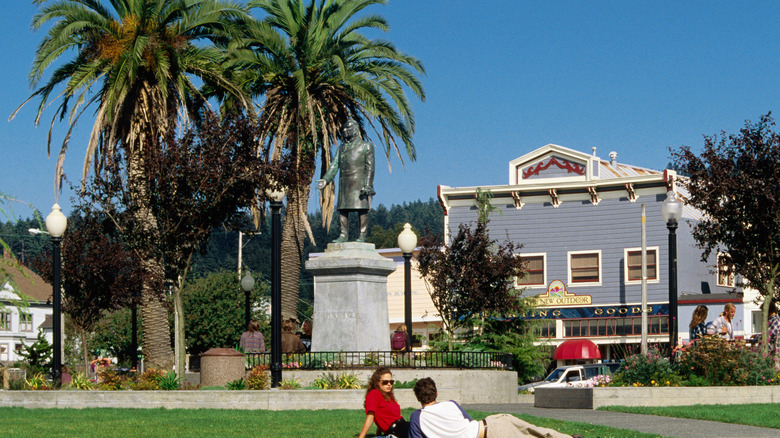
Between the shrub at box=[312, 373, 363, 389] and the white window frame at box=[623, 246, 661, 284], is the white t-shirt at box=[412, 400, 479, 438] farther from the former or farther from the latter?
the white window frame at box=[623, 246, 661, 284]

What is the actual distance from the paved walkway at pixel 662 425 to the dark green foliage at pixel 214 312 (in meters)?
47.7

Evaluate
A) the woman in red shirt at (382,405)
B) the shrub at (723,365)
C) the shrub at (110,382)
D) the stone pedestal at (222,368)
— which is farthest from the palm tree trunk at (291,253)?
the woman in red shirt at (382,405)

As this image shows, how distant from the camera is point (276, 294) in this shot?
18.8m

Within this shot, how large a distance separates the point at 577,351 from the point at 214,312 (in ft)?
100

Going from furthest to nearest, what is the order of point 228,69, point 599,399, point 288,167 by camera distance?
point 228,69
point 288,167
point 599,399

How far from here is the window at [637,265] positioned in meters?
46.3

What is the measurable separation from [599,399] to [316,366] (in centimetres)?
559

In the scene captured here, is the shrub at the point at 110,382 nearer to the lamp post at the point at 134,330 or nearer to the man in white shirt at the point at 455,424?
the lamp post at the point at 134,330

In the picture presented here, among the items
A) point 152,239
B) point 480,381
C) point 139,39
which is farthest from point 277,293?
point 139,39

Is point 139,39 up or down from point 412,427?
up

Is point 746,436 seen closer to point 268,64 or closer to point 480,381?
point 480,381

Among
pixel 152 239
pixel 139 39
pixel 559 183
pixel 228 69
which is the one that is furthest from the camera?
pixel 559 183

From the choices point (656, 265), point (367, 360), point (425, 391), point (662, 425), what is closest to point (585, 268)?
point (656, 265)

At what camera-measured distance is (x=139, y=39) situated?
26.8m
